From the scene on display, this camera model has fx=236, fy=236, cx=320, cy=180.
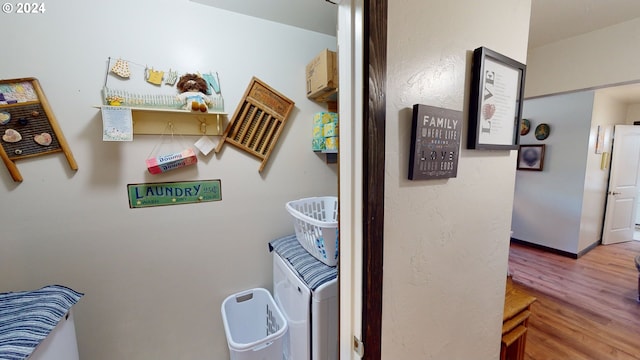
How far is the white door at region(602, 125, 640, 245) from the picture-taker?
3.50 meters

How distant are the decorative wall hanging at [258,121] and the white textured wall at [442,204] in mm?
1117

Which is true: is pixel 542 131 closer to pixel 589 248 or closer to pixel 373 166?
pixel 589 248

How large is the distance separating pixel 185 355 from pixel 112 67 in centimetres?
173

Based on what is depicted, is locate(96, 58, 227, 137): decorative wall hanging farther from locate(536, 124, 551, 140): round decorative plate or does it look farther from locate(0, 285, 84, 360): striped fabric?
locate(536, 124, 551, 140): round decorative plate

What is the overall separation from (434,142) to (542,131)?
4.17m

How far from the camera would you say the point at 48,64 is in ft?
3.77

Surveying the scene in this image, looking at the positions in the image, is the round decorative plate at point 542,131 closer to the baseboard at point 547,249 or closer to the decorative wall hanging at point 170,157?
the baseboard at point 547,249

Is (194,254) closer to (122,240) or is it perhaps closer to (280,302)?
(122,240)

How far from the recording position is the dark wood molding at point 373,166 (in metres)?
0.53

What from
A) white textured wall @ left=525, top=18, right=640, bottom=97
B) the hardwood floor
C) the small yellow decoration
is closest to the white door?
the hardwood floor

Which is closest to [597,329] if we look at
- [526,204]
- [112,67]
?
[526,204]

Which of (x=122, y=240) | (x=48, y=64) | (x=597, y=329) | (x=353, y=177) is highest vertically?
(x=48, y=64)

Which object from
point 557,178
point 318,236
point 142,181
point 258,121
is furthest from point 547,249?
point 142,181

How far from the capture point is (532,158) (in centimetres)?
363
